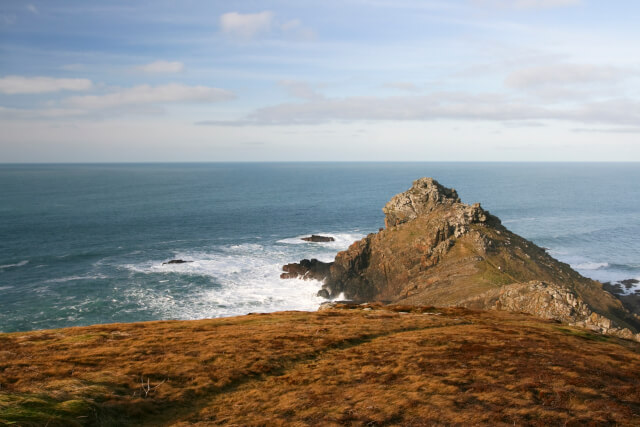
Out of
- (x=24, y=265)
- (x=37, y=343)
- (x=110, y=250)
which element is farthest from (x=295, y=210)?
(x=37, y=343)

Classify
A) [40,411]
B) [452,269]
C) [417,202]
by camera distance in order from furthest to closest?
[417,202] < [452,269] < [40,411]

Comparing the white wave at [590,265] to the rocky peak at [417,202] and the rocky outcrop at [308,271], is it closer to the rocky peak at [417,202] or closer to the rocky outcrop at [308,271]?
the rocky peak at [417,202]

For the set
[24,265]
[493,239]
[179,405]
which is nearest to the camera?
[179,405]

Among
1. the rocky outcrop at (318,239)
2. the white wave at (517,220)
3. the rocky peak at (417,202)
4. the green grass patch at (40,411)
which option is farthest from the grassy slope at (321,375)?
the white wave at (517,220)

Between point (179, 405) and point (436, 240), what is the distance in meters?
65.2

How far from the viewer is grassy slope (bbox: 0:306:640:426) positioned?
19734mm

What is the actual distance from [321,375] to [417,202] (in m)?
71.7

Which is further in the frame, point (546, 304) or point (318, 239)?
point (318, 239)

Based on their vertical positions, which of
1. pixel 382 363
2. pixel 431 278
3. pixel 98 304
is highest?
pixel 382 363

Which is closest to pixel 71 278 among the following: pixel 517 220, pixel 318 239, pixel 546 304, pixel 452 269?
pixel 318 239

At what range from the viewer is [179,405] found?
72.6 feet

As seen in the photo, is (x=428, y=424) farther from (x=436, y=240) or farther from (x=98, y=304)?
(x=98, y=304)

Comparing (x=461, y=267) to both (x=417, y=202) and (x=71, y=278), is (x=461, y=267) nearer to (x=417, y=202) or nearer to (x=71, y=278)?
(x=417, y=202)

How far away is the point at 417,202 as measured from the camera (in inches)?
3644
